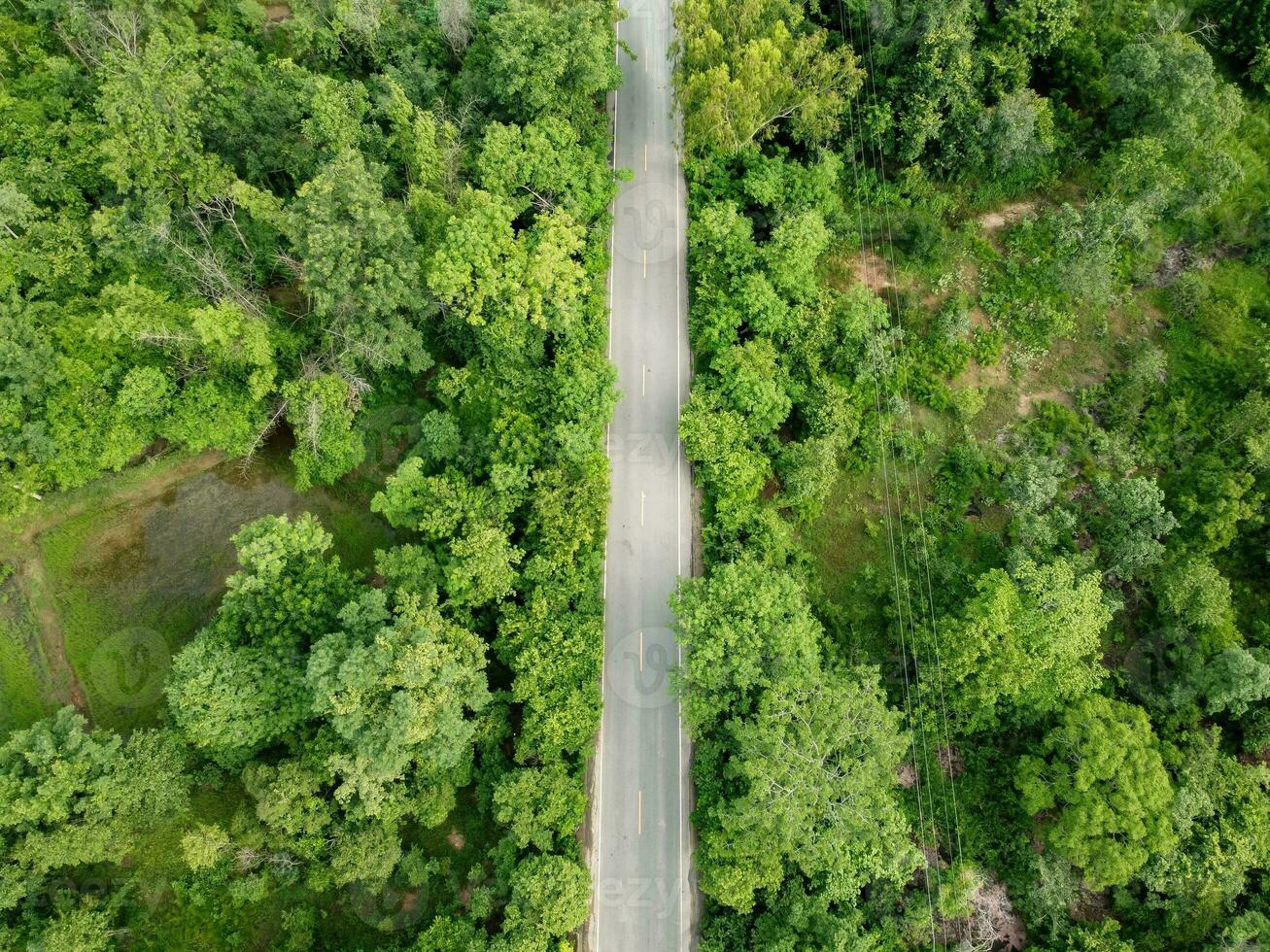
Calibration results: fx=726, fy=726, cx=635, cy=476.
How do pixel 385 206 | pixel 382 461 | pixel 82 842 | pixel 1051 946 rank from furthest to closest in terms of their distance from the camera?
pixel 382 461
pixel 385 206
pixel 1051 946
pixel 82 842

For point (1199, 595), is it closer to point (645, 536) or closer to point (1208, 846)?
point (1208, 846)

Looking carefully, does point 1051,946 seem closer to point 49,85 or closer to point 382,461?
point 382,461

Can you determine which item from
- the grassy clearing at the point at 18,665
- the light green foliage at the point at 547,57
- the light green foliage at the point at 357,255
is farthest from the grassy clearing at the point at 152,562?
the light green foliage at the point at 547,57

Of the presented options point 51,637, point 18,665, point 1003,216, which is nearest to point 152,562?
point 51,637

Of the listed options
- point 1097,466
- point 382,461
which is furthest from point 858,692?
point 382,461

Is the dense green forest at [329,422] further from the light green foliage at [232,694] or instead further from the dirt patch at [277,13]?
the dirt patch at [277,13]

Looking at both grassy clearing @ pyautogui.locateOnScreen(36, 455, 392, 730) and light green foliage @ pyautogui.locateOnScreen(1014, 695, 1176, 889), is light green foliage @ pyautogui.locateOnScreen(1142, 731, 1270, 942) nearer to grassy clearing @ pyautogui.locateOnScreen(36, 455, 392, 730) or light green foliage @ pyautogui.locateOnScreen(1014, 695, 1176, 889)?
light green foliage @ pyautogui.locateOnScreen(1014, 695, 1176, 889)

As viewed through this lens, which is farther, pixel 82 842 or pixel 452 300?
pixel 452 300
